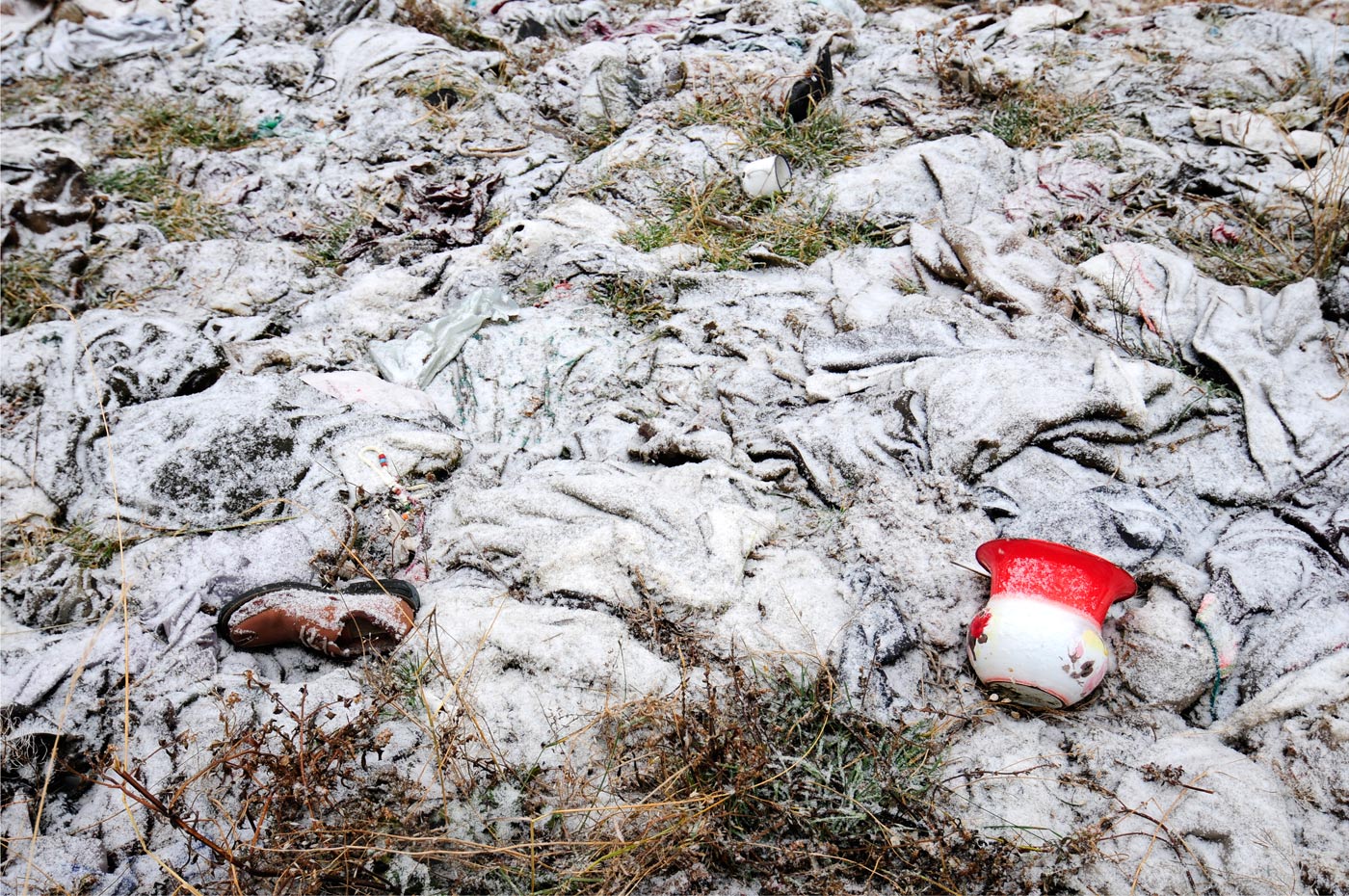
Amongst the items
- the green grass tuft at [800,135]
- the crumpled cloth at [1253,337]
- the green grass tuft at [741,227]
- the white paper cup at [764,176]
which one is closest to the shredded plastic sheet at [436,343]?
the green grass tuft at [741,227]

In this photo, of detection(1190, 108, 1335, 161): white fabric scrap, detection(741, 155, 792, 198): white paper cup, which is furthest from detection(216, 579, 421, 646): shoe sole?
detection(1190, 108, 1335, 161): white fabric scrap

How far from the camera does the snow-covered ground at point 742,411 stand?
6.21 feet

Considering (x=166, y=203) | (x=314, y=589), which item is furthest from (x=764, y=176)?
(x=166, y=203)

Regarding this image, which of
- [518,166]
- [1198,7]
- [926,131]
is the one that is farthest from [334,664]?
[1198,7]

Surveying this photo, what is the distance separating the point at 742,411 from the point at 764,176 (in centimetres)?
140

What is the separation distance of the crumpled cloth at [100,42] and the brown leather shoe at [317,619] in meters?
4.92

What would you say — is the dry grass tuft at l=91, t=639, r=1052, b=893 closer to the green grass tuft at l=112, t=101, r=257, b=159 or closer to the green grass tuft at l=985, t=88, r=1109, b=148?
the green grass tuft at l=985, t=88, r=1109, b=148

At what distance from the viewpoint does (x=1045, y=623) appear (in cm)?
180

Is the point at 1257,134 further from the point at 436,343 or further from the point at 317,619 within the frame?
the point at 317,619

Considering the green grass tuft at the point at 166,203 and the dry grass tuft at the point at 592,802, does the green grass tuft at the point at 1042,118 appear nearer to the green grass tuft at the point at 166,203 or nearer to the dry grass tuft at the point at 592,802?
the dry grass tuft at the point at 592,802

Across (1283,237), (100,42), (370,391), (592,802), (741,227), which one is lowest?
(592,802)

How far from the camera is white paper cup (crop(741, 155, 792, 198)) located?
3582mm

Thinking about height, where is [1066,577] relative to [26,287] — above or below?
above

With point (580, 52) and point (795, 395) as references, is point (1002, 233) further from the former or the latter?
point (580, 52)
